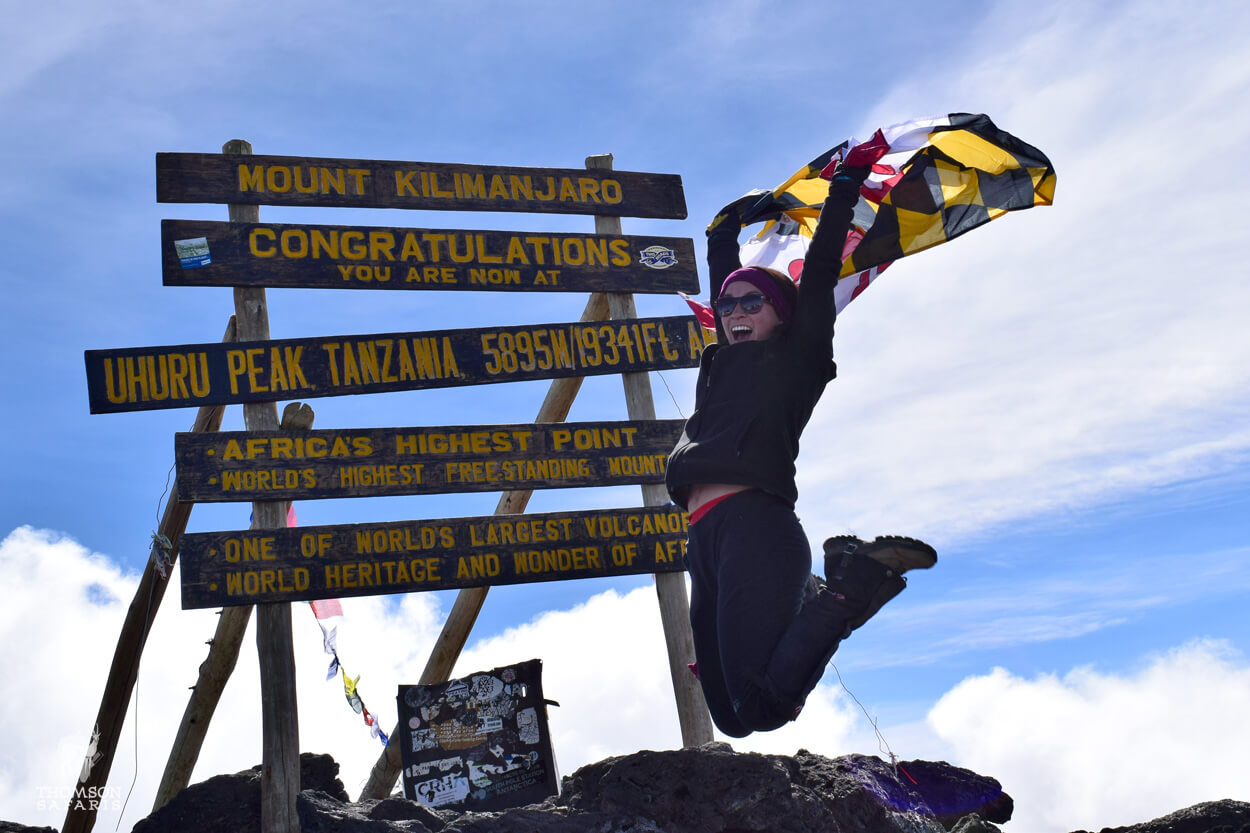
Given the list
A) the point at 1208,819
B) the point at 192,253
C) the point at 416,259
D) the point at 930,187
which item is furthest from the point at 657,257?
the point at 1208,819

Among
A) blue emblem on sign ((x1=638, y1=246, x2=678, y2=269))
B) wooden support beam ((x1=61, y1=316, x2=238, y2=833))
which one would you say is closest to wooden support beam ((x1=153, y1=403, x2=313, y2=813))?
wooden support beam ((x1=61, y1=316, x2=238, y2=833))

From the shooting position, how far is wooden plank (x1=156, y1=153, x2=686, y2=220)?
22.5 feet

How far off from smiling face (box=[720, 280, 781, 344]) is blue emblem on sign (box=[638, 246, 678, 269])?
3013 mm

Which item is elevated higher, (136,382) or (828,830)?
(136,382)

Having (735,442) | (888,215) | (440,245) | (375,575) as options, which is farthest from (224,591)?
(888,215)

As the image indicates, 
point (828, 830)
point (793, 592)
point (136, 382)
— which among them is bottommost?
point (828, 830)

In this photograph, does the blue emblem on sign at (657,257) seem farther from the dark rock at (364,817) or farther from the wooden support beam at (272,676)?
the dark rock at (364,817)

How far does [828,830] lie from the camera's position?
4840 mm

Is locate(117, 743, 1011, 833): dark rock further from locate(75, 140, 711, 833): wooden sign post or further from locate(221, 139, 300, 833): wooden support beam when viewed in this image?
locate(75, 140, 711, 833): wooden sign post

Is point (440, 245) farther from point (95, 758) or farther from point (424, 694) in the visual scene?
point (95, 758)

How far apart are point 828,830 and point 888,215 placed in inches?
112

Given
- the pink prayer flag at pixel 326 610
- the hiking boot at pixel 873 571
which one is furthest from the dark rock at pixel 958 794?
the pink prayer flag at pixel 326 610

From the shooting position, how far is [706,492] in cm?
431

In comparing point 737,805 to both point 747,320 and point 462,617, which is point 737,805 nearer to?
point 747,320
